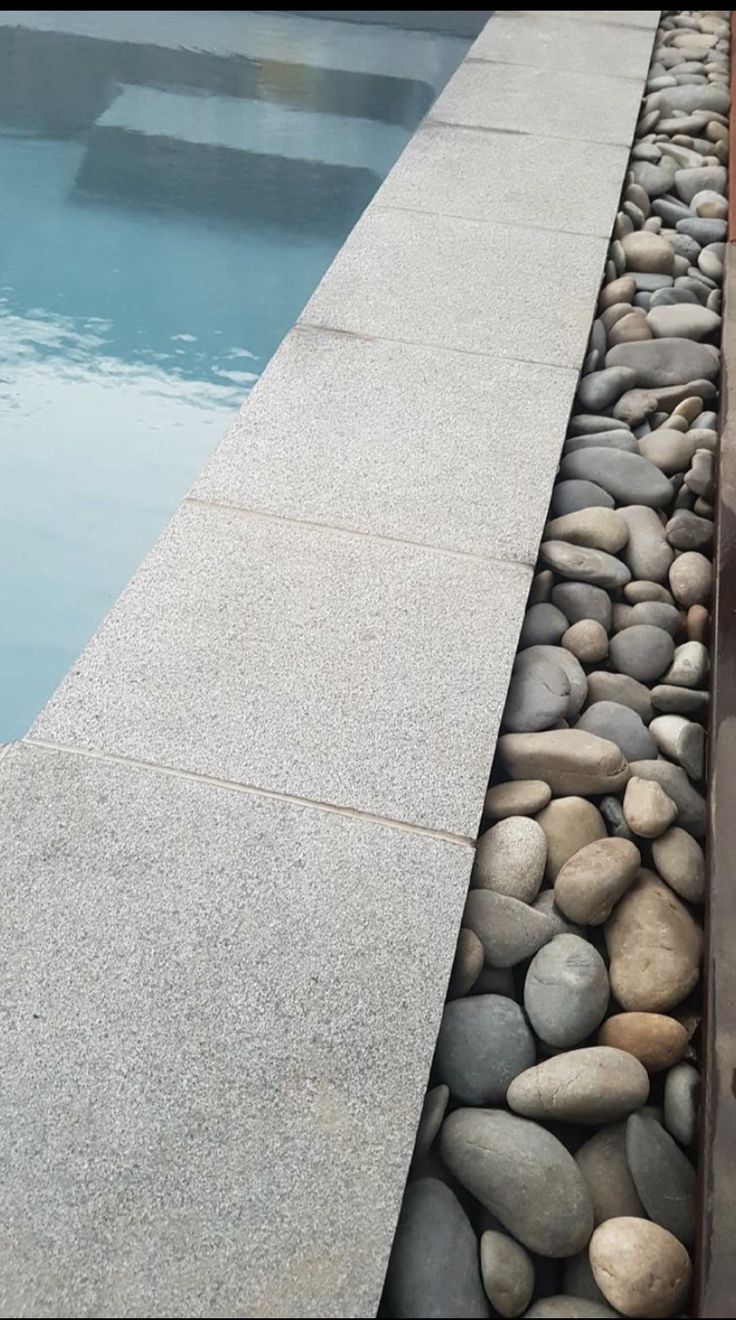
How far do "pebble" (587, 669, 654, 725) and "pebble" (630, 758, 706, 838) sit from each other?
15 cm

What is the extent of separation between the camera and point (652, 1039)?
1619 mm

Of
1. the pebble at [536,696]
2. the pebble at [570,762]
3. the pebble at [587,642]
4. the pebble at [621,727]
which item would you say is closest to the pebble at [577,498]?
the pebble at [587,642]

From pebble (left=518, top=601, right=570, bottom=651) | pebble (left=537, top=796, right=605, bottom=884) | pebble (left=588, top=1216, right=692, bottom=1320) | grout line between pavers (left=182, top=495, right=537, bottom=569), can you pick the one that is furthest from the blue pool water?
pebble (left=588, top=1216, right=692, bottom=1320)

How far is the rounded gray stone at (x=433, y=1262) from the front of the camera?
4.42 feet

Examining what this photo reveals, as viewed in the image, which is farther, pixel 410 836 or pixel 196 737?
pixel 196 737

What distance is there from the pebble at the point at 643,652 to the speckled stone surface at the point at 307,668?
0.20 m

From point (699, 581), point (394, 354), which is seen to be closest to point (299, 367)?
point (394, 354)

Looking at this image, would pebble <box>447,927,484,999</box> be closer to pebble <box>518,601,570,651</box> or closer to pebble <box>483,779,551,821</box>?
pebble <box>483,779,551,821</box>

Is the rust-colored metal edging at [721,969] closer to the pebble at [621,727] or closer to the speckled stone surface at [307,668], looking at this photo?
the pebble at [621,727]

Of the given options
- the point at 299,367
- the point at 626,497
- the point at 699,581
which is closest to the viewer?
the point at 699,581

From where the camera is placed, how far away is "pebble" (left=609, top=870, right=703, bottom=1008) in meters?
1.68

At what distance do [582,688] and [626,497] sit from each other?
2.21ft

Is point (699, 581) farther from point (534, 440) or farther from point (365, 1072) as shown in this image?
point (365, 1072)

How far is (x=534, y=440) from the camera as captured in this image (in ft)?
9.16
